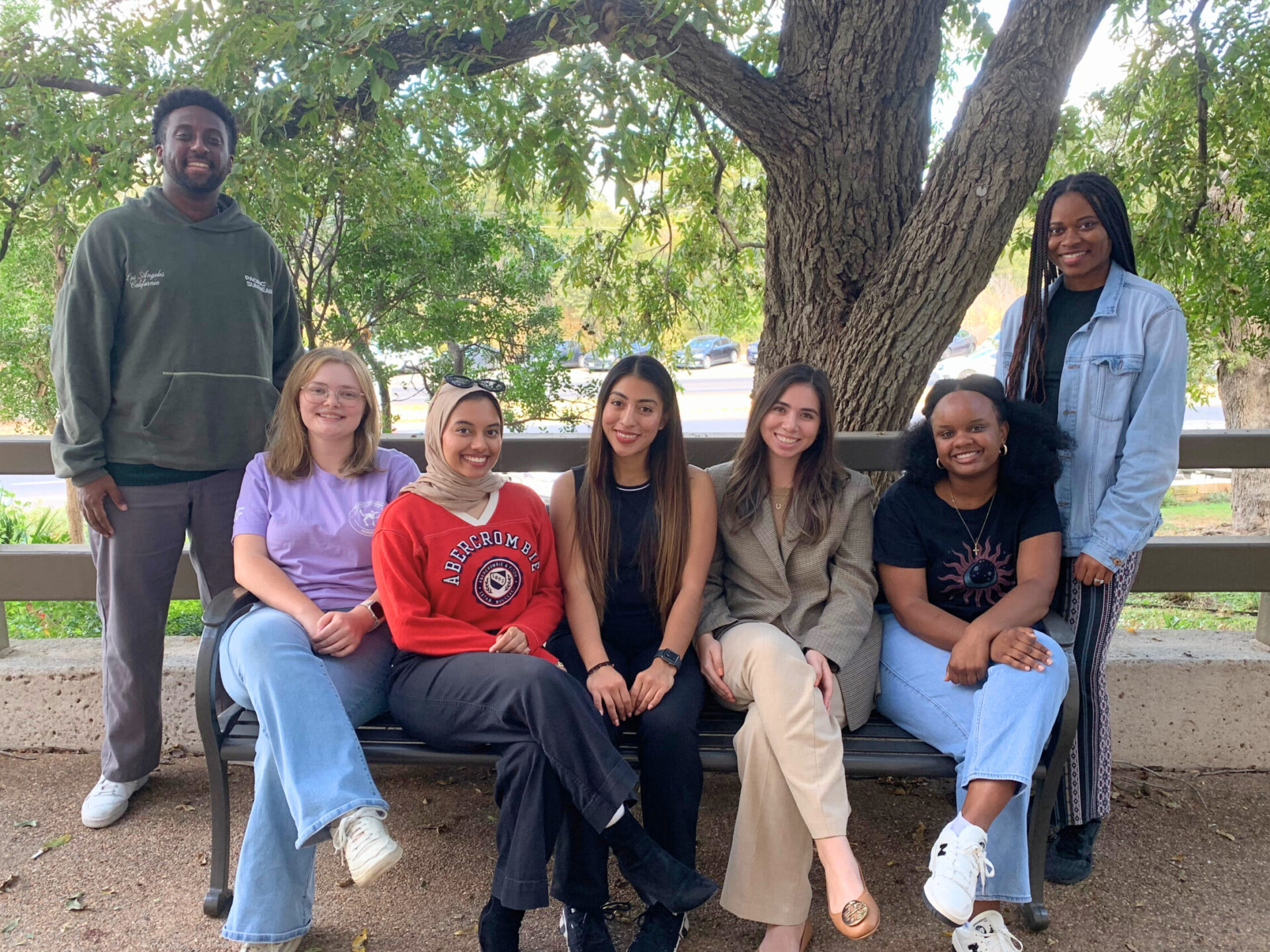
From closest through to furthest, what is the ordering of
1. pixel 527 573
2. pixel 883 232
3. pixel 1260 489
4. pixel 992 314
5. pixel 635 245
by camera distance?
pixel 527 573, pixel 883 232, pixel 635 245, pixel 1260 489, pixel 992 314

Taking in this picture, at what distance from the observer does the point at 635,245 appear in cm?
714

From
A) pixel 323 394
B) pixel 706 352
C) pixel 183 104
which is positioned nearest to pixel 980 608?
pixel 323 394

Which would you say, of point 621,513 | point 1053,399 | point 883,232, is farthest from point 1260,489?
point 621,513

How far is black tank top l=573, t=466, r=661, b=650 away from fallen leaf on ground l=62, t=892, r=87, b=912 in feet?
5.59

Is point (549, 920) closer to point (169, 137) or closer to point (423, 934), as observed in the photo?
point (423, 934)

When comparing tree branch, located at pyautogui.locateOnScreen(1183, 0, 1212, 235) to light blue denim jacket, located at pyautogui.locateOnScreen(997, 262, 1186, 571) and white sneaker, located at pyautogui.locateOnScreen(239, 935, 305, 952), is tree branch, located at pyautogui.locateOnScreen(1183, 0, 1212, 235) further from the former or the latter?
white sneaker, located at pyautogui.locateOnScreen(239, 935, 305, 952)

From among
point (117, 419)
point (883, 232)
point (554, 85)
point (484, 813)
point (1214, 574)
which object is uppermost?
point (554, 85)

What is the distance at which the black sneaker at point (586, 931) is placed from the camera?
8.05 feet

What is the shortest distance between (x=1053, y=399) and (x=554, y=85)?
1.93 metres

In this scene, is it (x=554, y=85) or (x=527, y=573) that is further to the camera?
(x=554, y=85)

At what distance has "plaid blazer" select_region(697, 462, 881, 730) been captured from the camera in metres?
2.87

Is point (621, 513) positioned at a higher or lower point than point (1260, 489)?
higher

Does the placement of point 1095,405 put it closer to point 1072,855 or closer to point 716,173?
point 1072,855

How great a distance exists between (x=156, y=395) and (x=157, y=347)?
16 centimetres
